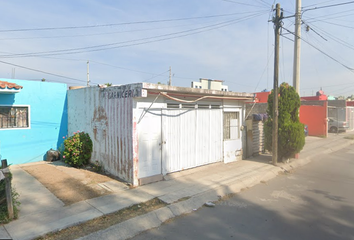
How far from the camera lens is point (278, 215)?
507 cm

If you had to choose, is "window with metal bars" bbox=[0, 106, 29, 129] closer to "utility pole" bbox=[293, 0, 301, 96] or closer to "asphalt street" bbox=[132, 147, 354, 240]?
"asphalt street" bbox=[132, 147, 354, 240]

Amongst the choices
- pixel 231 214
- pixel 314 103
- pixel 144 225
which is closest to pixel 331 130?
pixel 314 103

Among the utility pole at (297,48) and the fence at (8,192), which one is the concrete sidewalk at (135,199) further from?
the utility pole at (297,48)

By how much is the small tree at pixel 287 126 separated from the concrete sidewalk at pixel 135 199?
867 millimetres

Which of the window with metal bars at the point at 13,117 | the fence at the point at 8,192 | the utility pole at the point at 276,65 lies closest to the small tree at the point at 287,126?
the utility pole at the point at 276,65

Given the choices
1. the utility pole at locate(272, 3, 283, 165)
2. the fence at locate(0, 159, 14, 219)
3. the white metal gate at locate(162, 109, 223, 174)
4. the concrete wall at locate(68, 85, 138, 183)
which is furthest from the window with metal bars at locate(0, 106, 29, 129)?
the utility pole at locate(272, 3, 283, 165)

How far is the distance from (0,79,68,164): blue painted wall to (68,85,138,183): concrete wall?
1162mm

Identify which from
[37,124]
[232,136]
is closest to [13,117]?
[37,124]

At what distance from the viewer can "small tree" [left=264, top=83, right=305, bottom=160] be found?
9180mm

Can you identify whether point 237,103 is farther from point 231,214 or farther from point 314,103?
point 314,103

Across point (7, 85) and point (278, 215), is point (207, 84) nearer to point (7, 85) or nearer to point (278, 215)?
point (7, 85)

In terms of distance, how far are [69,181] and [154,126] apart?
9.78 feet

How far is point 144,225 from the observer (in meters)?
4.51

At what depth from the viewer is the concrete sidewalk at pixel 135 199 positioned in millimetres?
4316
